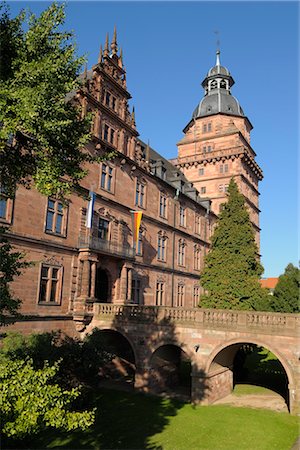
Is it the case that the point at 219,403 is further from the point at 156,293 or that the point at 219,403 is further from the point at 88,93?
the point at 88,93

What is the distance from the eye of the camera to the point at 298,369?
62.5 feet

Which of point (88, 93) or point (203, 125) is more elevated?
point (203, 125)

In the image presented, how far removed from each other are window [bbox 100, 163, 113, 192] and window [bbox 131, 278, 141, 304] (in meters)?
8.27

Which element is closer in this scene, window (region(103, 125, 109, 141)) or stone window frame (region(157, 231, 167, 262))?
window (region(103, 125, 109, 141))

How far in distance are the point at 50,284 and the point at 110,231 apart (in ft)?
22.9

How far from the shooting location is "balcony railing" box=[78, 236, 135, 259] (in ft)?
83.6

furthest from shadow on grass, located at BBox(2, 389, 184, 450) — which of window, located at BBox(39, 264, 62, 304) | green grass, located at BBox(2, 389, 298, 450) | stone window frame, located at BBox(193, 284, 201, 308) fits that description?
stone window frame, located at BBox(193, 284, 201, 308)

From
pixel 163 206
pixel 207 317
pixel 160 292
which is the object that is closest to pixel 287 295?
pixel 160 292

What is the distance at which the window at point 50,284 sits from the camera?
23234mm

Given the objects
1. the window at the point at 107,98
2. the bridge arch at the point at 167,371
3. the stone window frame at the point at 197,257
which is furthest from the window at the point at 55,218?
the stone window frame at the point at 197,257

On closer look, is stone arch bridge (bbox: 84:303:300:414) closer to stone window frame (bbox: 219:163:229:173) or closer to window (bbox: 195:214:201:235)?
window (bbox: 195:214:201:235)

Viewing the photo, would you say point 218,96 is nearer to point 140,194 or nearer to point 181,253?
point 181,253

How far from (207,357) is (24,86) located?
17578 mm

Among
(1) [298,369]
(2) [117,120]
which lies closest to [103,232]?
(2) [117,120]
